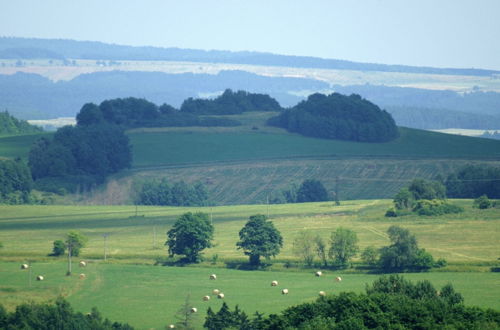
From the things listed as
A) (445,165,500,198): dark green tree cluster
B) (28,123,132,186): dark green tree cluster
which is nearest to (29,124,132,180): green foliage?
(28,123,132,186): dark green tree cluster

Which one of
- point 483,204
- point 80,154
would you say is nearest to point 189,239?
point 483,204

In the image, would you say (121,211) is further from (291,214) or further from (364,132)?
(364,132)

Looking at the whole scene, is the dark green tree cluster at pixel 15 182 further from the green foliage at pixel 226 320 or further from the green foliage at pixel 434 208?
the green foliage at pixel 226 320

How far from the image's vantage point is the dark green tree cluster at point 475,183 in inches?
5507

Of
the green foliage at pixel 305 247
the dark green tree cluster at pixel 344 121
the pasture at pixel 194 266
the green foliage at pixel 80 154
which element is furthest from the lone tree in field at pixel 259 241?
the dark green tree cluster at pixel 344 121

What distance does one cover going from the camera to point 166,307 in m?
81.3

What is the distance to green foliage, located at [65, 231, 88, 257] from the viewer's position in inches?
4055

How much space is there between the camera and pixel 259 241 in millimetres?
100625

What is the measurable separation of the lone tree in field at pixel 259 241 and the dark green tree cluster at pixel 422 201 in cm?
2280

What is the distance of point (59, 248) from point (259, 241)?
60.7 ft

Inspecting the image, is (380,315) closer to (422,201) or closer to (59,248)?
(59,248)

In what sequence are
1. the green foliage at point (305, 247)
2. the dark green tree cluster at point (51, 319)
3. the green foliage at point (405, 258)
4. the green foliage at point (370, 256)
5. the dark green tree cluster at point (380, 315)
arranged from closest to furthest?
the dark green tree cluster at point (380, 315) < the dark green tree cluster at point (51, 319) < the green foliage at point (405, 258) < the green foliage at point (370, 256) < the green foliage at point (305, 247)

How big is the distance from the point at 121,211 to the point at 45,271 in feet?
138

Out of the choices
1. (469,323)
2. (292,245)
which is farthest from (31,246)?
(469,323)
